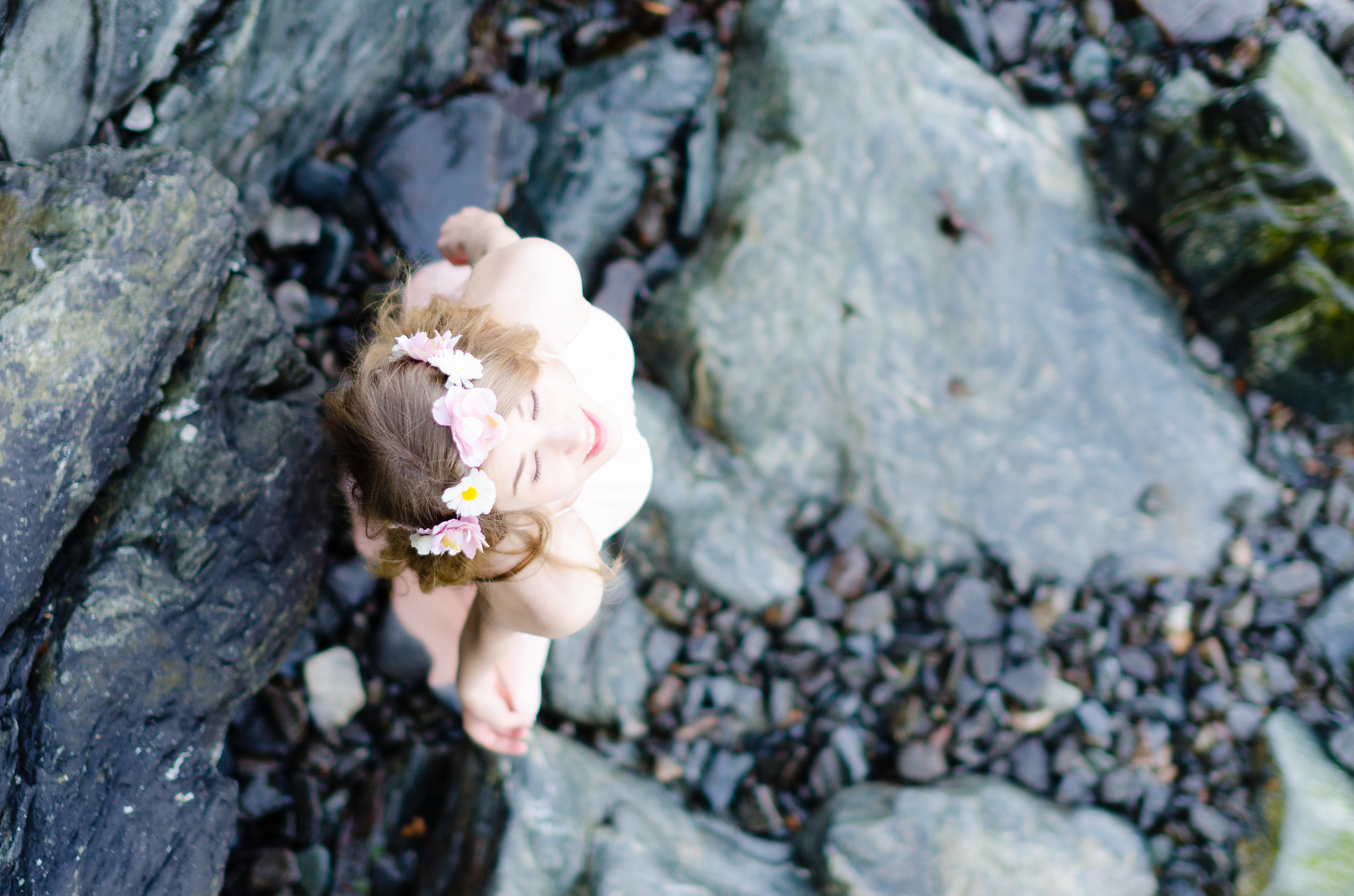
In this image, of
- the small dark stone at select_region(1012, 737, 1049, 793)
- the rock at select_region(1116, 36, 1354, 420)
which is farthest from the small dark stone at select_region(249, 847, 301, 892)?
the rock at select_region(1116, 36, 1354, 420)

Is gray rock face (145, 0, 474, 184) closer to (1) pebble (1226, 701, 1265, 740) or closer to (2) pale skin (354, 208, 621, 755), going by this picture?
(2) pale skin (354, 208, 621, 755)

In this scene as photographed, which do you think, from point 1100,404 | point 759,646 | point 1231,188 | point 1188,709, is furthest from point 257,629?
point 1231,188

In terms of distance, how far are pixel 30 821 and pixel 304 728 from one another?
118 centimetres

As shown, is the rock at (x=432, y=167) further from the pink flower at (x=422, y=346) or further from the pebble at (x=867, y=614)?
the pebble at (x=867, y=614)

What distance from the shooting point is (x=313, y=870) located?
3.00m

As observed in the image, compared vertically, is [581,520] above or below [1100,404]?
below

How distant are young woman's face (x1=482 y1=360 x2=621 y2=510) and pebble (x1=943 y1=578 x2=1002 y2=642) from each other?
2.00 m

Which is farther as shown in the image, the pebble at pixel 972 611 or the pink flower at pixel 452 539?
the pebble at pixel 972 611

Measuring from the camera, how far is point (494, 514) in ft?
7.15

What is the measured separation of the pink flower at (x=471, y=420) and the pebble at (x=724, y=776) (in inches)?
78.3

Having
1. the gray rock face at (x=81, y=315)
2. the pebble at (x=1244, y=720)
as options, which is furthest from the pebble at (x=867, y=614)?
the gray rock face at (x=81, y=315)

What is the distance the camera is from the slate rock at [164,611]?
2.04 m

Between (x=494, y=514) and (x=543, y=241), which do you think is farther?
(x=543, y=241)

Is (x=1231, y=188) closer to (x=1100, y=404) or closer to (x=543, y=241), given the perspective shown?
(x=1100, y=404)
